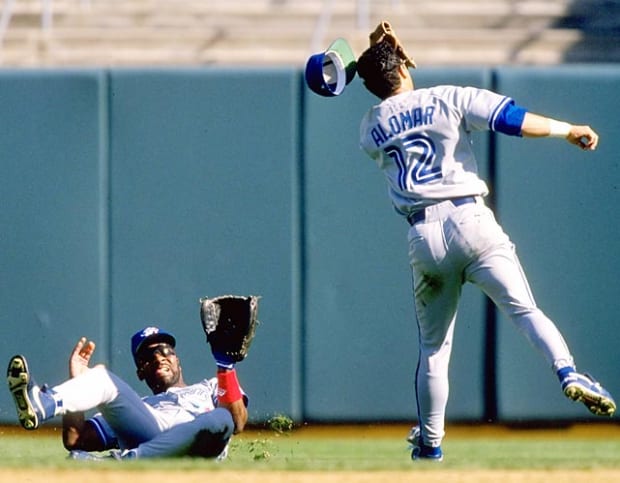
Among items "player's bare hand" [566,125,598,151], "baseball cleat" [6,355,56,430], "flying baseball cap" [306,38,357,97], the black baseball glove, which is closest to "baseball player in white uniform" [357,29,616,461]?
"player's bare hand" [566,125,598,151]

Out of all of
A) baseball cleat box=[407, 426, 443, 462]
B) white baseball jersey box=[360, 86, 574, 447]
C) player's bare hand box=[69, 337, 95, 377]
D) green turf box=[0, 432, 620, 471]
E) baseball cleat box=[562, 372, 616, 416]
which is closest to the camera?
baseball cleat box=[562, 372, 616, 416]

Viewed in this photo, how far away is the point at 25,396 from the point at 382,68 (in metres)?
1.79

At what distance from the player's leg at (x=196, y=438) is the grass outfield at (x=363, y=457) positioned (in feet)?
0.56

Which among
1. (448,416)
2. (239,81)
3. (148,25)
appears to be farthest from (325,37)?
(448,416)

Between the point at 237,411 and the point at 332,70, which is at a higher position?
the point at 332,70

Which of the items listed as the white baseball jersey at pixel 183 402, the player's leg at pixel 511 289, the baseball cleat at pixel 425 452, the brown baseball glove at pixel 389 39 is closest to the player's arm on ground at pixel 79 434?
the white baseball jersey at pixel 183 402

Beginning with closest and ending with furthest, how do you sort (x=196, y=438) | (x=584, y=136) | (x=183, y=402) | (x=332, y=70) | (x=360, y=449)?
(x=584, y=136), (x=196, y=438), (x=332, y=70), (x=183, y=402), (x=360, y=449)

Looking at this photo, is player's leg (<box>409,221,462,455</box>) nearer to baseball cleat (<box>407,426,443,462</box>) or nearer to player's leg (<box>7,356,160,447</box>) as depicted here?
baseball cleat (<box>407,426,443,462</box>)

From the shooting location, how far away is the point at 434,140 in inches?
237

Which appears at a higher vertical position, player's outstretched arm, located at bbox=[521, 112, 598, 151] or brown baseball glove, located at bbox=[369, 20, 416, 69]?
brown baseball glove, located at bbox=[369, 20, 416, 69]

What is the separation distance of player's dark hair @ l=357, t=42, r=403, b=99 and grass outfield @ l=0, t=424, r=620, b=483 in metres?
1.40

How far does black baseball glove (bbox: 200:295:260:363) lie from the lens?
20.1 feet

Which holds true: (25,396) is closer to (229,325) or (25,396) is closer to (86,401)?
(86,401)

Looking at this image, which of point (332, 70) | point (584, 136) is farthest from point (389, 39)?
point (584, 136)
